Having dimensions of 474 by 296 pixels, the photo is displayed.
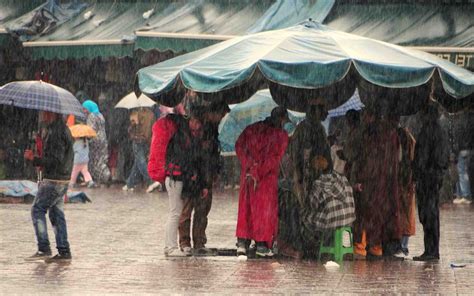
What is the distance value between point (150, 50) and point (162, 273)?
15.2m

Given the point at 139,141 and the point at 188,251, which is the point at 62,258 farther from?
the point at 139,141

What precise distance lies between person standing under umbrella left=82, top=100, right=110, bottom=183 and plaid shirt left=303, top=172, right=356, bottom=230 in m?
12.6

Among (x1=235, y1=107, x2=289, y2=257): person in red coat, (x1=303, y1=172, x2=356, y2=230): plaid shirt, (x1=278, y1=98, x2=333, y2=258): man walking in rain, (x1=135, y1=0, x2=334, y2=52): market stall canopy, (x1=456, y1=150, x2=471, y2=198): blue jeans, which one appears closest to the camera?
(x1=303, y1=172, x2=356, y2=230): plaid shirt

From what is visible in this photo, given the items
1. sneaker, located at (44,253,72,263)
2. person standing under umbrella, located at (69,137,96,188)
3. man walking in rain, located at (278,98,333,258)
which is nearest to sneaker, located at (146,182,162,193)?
person standing under umbrella, located at (69,137,96,188)

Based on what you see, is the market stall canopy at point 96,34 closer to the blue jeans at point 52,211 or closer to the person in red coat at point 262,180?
the person in red coat at point 262,180

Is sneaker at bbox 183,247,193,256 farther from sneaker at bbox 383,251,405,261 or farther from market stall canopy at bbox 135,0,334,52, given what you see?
market stall canopy at bbox 135,0,334,52

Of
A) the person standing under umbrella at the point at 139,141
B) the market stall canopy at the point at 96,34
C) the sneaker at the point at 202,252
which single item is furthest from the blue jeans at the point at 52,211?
the market stall canopy at the point at 96,34

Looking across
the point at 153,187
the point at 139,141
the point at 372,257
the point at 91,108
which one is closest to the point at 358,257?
the point at 372,257

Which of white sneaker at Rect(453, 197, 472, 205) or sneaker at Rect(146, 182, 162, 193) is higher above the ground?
sneaker at Rect(146, 182, 162, 193)

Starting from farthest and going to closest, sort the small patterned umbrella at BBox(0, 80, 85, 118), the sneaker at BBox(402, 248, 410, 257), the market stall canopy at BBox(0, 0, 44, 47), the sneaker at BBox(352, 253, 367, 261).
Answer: the market stall canopy at BBox(0, 0, 44, 47) → the sneaker at BBox(402, 248, 410, 257) → the sneaker at BBox(352, 253, 367, 261) → the small patterned umbrella at BBox(0, 80, 85, 118)

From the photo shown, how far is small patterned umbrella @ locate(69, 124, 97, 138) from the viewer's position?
26.2 meters

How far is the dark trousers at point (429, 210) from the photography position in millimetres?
15359

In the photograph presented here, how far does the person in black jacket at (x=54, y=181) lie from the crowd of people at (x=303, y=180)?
0.09ft

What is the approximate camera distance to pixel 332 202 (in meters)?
14.9
